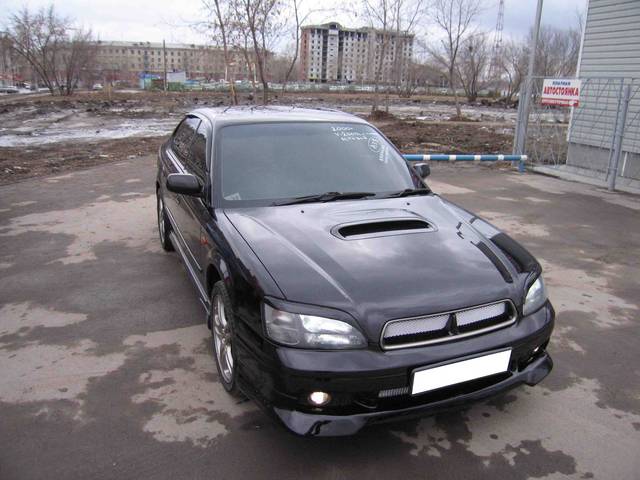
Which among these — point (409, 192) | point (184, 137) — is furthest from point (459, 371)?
point (184, 137)

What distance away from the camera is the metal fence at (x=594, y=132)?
9820mm

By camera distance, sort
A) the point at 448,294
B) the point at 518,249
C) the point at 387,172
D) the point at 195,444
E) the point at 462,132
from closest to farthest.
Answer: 1. the point at 448,294
2. the point at 195,444
3. the point at 518,249
4. the point at 387,172
5. the point at 462,132

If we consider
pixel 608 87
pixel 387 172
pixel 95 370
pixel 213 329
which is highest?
pixel 608 87

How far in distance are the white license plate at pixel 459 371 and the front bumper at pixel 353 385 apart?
3cm

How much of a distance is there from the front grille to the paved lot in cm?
64

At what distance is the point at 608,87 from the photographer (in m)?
11.0

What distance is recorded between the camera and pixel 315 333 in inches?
92.7

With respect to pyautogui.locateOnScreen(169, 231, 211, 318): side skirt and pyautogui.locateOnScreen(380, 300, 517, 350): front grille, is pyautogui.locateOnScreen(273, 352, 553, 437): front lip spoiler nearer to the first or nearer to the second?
pyautogui.locateOnScreen(380, 300, 517, 350): front grille

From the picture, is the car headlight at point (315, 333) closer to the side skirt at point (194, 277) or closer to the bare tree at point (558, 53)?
the side skirt at point (194, 277)

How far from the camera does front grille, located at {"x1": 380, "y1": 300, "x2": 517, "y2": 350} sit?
2.37 m

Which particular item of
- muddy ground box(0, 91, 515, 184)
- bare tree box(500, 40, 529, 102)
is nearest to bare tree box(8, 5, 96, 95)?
muddy ground box(0, 91, 515, 184)

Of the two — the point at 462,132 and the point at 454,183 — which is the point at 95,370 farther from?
the point at 462,132

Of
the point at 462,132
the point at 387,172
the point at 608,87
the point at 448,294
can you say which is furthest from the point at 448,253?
the point at 462,132

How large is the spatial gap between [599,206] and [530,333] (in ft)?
21.9
